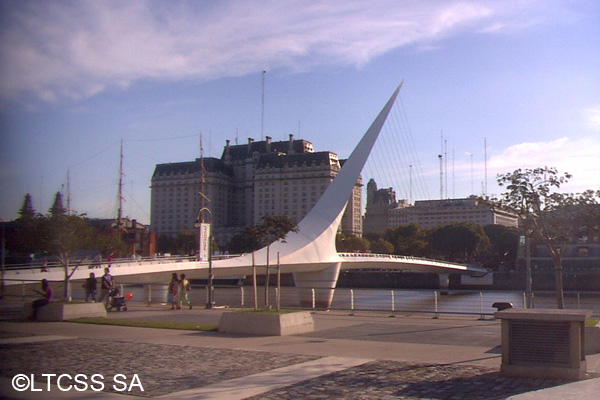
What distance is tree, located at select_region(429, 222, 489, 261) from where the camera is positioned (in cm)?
8994

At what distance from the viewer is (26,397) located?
6039mm

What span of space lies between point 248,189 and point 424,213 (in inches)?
1869

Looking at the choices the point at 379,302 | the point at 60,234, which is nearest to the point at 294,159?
the point at 379,302

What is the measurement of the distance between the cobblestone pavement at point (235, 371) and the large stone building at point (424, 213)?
13087cm

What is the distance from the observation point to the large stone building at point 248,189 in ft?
416

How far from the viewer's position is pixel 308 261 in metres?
44.0

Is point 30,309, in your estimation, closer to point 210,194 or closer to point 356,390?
point 356,390

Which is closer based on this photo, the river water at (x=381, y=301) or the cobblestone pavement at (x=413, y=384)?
the cobblestone pavement at (x=413, y=384)

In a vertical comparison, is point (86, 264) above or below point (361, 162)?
below

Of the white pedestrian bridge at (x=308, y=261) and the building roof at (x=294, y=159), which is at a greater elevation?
the building roof at (x=294, y=159)

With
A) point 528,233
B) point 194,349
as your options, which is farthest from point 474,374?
point 528,233

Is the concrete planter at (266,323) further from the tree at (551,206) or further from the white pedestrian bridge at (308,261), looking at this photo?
the white pedestrian bridge at (308,261)

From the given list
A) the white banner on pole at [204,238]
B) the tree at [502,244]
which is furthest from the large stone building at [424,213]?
the white banner on pole at [204,238]

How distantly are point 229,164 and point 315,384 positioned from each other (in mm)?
145166
